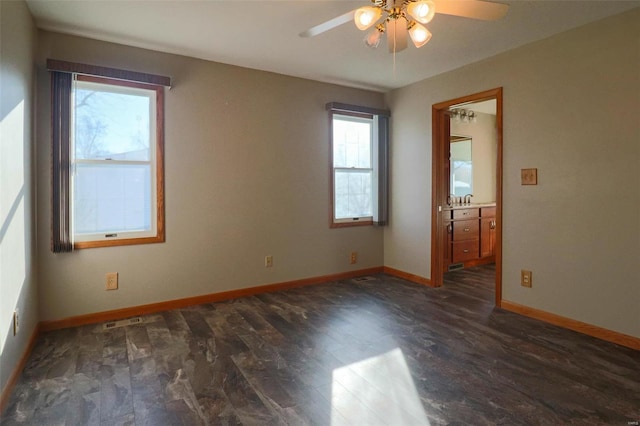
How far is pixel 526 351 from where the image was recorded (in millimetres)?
2545

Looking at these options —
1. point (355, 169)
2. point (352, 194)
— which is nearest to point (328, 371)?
point (352, 194)

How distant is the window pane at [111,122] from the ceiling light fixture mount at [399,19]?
215cm

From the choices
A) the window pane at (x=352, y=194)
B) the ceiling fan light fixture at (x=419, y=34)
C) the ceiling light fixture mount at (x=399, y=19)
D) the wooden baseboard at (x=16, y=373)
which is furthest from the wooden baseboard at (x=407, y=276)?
the wooden baseboard at (x=16, y=373)

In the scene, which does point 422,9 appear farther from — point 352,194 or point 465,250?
point 465,250

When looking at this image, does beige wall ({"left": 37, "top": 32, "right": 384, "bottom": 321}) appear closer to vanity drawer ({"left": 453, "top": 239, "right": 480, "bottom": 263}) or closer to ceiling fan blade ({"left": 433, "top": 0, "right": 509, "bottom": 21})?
vanity drawer ({"left": 453, "top": 239, "right": 480, "bottom": 263})

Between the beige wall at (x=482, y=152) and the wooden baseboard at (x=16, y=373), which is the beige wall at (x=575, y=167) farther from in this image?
the wooden baseboard at (x=16, y=373)

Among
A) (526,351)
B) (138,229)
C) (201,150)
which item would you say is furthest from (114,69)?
(526,351)

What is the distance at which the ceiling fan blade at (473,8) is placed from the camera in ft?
6.35

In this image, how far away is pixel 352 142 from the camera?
15.0ft

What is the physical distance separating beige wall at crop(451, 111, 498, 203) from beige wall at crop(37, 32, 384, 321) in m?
2.31

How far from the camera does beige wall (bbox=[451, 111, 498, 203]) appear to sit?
19.0 ft

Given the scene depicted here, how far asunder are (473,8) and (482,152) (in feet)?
14.1

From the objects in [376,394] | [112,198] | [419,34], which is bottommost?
[376,394]

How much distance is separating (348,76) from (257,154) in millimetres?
1364
